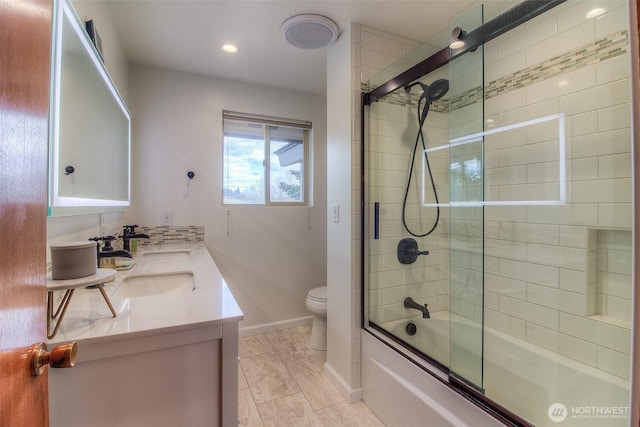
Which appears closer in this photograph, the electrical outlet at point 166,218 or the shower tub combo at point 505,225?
the shower tub combo at point 505,225

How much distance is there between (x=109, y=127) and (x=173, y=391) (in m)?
1.48

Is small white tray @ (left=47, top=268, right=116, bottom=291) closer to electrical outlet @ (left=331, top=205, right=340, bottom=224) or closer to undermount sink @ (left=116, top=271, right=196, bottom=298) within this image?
undermount sink @ (left=116, top=271, right=196, bottom=298)

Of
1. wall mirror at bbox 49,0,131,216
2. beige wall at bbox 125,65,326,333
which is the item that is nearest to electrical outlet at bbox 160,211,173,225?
beige wall at bbox 125,65,326,333

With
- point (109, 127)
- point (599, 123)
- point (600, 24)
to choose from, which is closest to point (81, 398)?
point (109, 127)

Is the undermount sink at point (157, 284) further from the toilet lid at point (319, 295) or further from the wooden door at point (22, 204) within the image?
the toilet lid at point (319, 295)

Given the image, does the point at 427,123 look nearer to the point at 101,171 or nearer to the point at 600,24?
the point at 600,24

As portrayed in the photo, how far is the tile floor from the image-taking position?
5.45ft

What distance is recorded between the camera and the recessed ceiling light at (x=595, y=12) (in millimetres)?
1373

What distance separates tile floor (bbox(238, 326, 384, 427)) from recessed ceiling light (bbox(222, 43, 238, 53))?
242 centimetres

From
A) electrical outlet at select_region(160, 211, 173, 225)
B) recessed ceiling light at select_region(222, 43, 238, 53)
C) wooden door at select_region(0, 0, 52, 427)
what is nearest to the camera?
wooden door at select_region(0, 0, 52, 427)

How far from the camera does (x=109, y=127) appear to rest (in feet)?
5.37

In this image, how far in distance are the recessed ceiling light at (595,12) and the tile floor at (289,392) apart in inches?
93.9

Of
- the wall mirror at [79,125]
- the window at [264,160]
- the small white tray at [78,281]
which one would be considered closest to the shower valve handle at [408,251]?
the window at [264,160]

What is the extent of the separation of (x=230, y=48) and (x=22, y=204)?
2099mm
